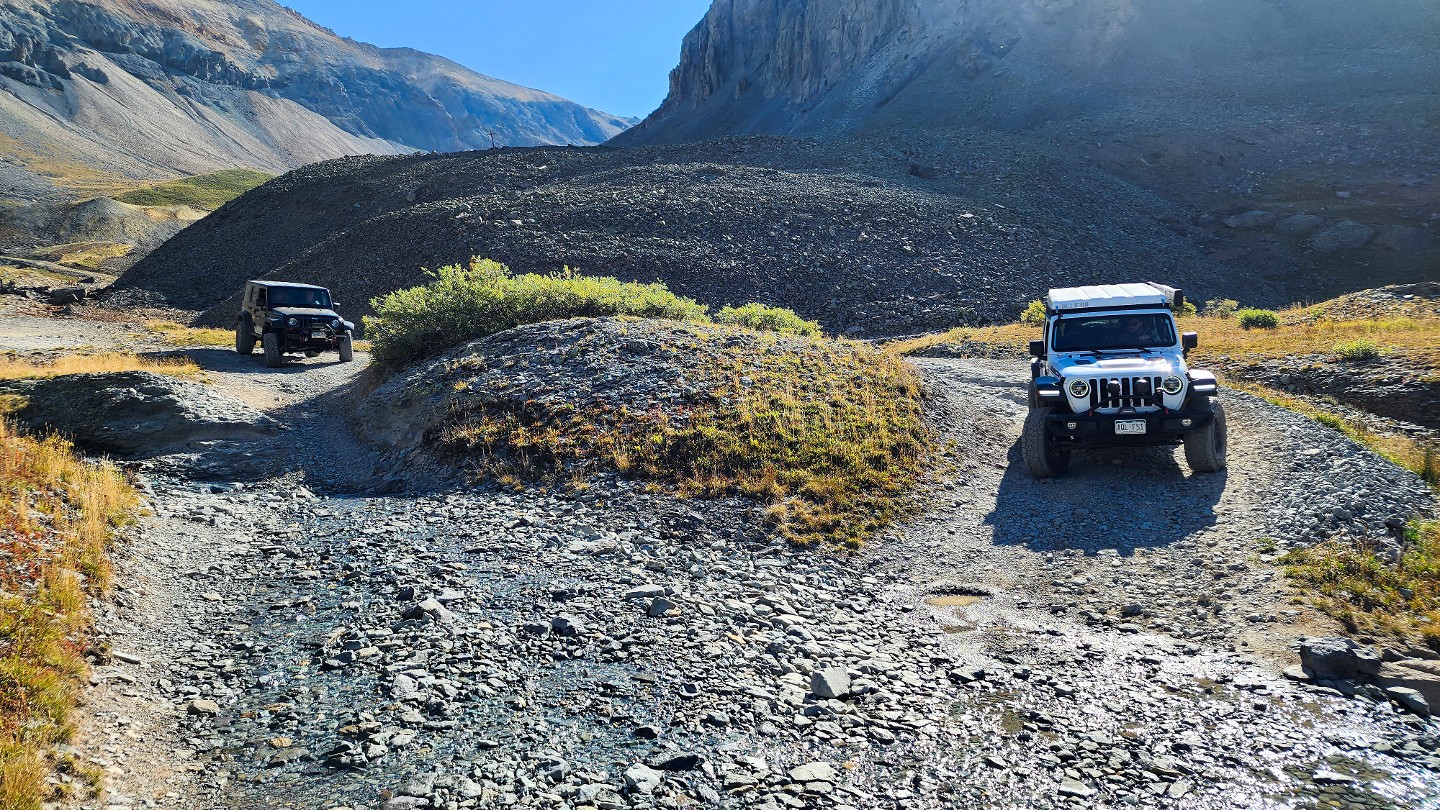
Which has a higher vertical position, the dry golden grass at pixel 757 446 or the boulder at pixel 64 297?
the boulder at pixel 64 297

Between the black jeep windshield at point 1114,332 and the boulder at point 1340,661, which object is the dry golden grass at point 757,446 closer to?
the black jeep windshield at point 1114,332

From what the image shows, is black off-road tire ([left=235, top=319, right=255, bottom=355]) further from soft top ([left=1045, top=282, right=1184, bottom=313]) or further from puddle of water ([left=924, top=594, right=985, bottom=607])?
puddle of water ([left=924, top=594, right=985, bottom=607])

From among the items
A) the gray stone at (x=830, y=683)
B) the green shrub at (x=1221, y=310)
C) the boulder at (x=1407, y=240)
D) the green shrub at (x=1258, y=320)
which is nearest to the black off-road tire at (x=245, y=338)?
the gray stone at (x=830, y=683)

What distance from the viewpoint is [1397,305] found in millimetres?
24203

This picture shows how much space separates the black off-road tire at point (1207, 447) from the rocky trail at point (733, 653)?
28 centimetres

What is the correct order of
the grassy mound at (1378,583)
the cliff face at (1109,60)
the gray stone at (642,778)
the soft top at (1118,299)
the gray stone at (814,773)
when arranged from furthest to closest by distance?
1. the cliff face at (1109,60)
2. the soft top at (1118,299)
3. the grassy mound at (1378,583)
4. the gray stone at (814,773)
5. the gray stone at (642,778)

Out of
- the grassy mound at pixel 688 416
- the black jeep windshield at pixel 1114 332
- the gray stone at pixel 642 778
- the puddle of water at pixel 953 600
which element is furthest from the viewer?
the black jeep windshield at pixel 1114 332

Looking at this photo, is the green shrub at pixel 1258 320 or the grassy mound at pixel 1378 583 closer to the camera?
the grassy mound at pixel 1378 583

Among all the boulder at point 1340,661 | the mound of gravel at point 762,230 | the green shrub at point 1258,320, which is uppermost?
the mound of gravel at point 762,230

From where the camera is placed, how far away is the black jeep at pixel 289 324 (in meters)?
23.0

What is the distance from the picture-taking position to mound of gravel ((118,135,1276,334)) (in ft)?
122

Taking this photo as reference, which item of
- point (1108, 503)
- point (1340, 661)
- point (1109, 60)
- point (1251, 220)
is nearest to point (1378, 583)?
point (1340, 661)

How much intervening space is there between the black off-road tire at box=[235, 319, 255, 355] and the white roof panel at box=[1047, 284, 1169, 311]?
23.9 meters

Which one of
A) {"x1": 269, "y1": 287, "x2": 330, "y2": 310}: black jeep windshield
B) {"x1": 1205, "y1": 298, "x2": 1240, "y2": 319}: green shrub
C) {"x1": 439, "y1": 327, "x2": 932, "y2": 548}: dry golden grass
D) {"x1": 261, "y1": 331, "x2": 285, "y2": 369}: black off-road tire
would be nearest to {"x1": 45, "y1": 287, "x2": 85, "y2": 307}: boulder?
{"x1": 269, "y1": 287, "x2": 330, "y2": 310}: black jeep windshield
